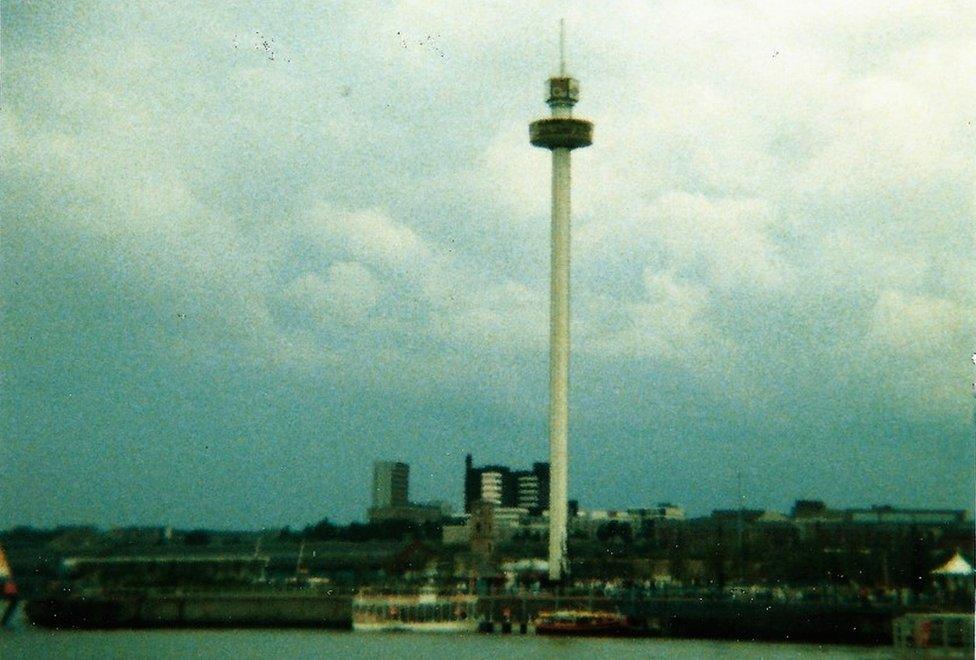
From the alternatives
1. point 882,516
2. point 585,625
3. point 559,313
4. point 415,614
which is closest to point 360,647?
point 585,625

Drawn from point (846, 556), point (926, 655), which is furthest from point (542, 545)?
point (926, 655)

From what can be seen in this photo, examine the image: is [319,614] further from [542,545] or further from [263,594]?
[542,545]

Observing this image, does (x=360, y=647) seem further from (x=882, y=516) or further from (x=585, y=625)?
(x=882, y=516)

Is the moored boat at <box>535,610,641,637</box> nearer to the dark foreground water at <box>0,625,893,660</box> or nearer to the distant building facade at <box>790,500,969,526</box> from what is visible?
the dark foreground water at <box>0,625,893,660</box>

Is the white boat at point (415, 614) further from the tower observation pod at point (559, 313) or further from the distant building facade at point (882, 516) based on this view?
the distant building facade at point (882, 516)

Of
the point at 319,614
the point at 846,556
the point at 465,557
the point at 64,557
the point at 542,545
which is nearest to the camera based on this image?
the point at 319,614

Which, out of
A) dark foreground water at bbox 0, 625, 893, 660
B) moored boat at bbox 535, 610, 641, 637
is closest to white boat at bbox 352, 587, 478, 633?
dark foreground water at bbox 0, 625, 893, 660

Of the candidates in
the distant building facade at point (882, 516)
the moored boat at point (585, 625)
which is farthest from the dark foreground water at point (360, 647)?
the distant building facade at point (882, 516)
